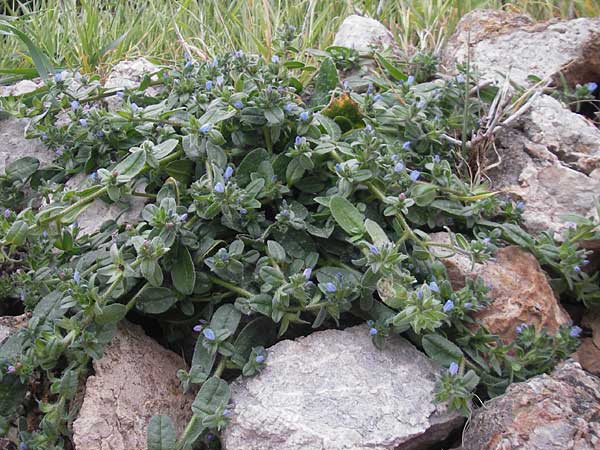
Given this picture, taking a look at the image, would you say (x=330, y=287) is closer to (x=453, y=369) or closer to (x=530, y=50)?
(x=453, y=369)

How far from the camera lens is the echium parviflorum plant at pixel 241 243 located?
1967 mm

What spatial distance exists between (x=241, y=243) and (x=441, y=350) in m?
0.67

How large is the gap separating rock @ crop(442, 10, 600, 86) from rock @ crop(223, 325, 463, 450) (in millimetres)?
1609

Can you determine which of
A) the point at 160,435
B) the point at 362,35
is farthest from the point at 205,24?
the point at 160,435

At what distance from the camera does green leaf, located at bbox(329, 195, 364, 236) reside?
6.92 feet

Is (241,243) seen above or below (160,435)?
above

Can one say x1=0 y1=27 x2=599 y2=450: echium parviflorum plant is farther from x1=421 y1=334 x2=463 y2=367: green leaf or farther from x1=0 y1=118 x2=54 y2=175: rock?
x1=0 y1=118 x2=54 y2=175: rock

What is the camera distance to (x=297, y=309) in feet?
6.68

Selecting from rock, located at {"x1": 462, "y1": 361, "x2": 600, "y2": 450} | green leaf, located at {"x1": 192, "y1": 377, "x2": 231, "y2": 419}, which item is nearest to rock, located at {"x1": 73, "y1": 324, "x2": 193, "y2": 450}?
green leaf, located at {"x1": 192, "y1": 377, "x2": 231, "y2": 419}

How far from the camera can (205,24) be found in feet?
13.3

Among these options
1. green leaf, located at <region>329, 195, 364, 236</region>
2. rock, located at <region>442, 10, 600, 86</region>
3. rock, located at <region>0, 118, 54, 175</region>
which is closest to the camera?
green leaf, located at <region>329, 195, 364, 236</region>

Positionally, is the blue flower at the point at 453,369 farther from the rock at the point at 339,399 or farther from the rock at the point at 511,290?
the rock at the point at 511,290

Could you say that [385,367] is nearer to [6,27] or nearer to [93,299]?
[93,299]

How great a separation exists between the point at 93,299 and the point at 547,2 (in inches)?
127
